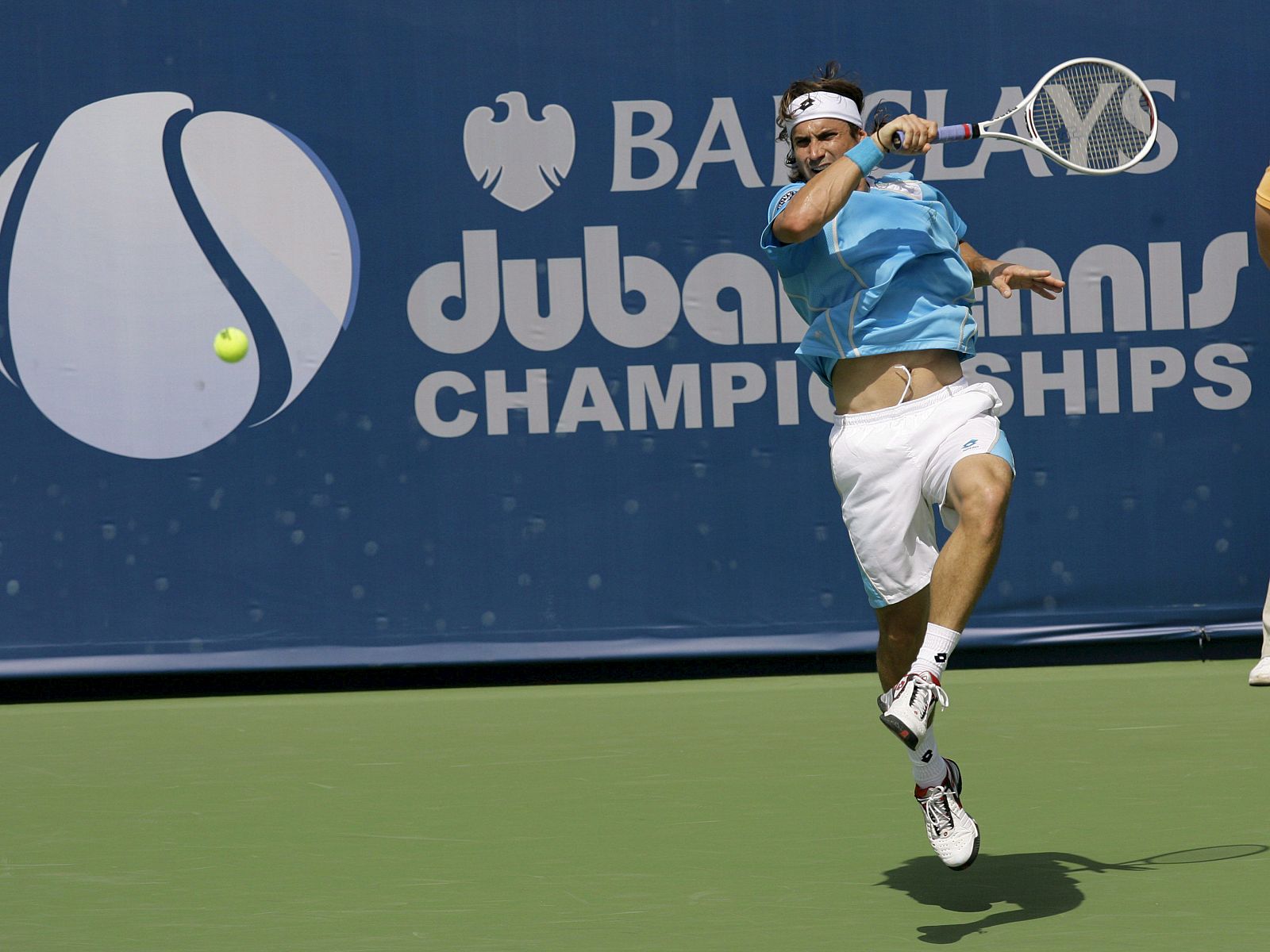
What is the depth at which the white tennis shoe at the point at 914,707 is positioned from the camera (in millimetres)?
2662

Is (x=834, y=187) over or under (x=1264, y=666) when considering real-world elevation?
over

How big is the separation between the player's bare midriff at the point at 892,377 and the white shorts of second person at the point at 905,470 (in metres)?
0.02

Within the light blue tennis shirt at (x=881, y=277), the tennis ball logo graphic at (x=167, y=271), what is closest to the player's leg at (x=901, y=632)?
the light blue tennis shirt at (x=881, y=277)

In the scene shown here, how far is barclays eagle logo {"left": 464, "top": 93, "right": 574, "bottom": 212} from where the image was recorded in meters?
5.68

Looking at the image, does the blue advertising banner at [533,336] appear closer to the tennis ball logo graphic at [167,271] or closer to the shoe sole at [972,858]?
the tennis ball logo graphic at [167,271]

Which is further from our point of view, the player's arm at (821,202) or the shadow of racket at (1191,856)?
the shadow of racket at (1191,856)

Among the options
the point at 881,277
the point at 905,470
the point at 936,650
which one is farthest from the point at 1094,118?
the point at 936,650

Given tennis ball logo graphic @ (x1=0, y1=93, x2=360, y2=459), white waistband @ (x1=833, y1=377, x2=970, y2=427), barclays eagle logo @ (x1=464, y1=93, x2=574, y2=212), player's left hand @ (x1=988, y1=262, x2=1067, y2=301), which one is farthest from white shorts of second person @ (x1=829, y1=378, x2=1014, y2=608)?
tennis ball logo graphic @ (x1=0, y1=93, x2=360, y2=459)

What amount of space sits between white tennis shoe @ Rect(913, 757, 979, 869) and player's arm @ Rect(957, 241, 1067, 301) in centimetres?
102

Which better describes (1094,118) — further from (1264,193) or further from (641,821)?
(641,821)

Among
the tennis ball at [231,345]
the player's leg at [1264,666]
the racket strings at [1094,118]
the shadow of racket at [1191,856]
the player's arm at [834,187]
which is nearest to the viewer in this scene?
the player's arm at [834,187]

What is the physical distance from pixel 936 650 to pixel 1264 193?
108 inches

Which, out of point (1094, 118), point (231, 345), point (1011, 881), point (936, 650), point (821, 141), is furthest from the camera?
point (231, 345)

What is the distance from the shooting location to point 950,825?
9.55 ft
